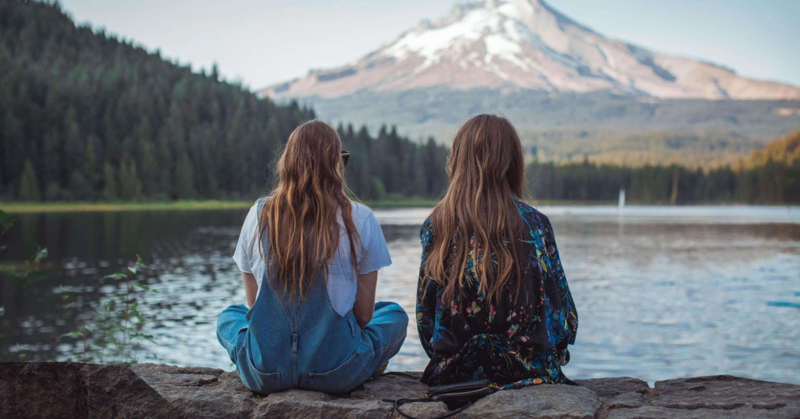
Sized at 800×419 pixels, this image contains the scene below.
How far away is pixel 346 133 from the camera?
115 meters

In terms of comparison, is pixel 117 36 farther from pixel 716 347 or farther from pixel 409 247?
pixel 716 347

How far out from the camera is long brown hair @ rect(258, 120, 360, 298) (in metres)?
3.43

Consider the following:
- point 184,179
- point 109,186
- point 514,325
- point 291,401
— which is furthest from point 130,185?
point 514,325

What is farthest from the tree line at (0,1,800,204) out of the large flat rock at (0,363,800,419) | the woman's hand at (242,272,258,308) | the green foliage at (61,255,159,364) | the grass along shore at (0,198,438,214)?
the large flat rock at (0,363,800,419)

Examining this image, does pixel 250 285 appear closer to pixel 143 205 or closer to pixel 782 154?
pixel 143 205

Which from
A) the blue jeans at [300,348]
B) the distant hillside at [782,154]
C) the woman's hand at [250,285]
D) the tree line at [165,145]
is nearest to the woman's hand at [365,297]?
the blue jeans at [300,348]

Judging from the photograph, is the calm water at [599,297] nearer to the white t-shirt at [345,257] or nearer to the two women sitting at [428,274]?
the white t-shirt at [345,257]

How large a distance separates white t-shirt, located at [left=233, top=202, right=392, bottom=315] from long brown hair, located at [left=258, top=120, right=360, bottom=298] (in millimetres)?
41

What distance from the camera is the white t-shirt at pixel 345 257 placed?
352 centimetres

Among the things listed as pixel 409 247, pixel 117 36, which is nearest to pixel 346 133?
pixel 117 36

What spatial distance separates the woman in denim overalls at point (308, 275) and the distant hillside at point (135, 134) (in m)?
53.6

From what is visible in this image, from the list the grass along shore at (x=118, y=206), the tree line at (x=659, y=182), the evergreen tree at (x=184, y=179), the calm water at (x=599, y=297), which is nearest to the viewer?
the calm water at (x=599, y=297)

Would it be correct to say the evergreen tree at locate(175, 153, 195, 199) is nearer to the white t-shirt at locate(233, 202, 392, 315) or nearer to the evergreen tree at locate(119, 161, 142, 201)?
the evergreen tree at locate(119, 161, 142, 201)

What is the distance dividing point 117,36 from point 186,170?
7864cm
